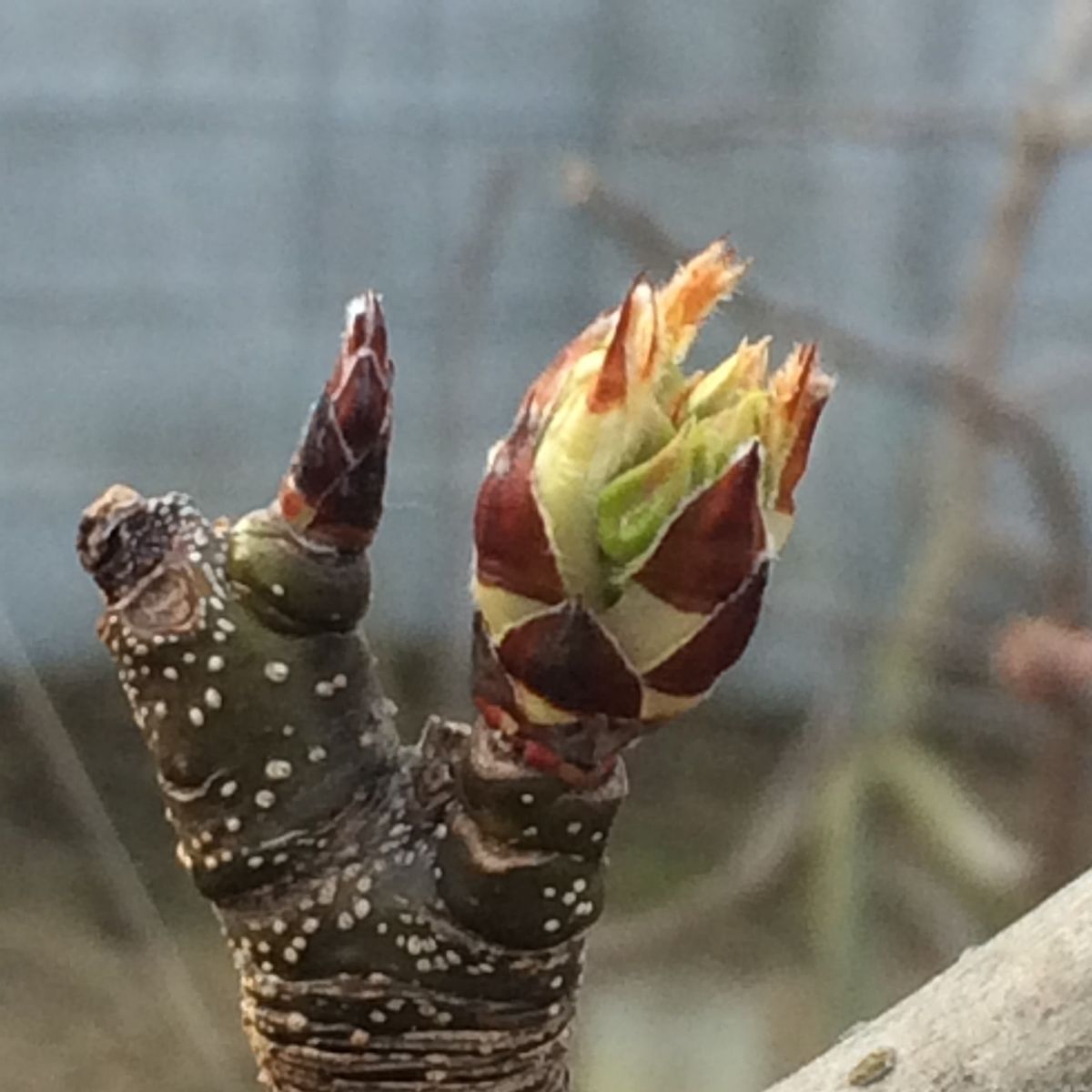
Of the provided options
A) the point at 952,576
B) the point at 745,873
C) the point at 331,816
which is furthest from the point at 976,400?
the point at 331,816

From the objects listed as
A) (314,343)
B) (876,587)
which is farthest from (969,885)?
(314,343)

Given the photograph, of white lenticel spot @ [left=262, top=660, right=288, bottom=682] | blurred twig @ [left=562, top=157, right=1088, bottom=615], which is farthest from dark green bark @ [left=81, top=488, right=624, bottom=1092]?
blurred twig @ [left=562, top=157, right=1088, bottom=615]

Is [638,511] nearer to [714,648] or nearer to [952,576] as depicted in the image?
[714,648]

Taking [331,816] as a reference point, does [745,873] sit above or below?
below

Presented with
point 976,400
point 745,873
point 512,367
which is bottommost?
point 745,873

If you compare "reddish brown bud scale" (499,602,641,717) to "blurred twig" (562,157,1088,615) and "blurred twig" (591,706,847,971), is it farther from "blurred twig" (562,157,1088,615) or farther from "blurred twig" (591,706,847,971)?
"blurred twig" (591,706,847,971)

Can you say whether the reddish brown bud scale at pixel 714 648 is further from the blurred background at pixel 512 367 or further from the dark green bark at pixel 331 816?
the blurred background at pixel 512 367

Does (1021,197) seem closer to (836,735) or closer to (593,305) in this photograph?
(836,735)

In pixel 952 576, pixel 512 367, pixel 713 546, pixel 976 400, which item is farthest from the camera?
pixel 512 367
